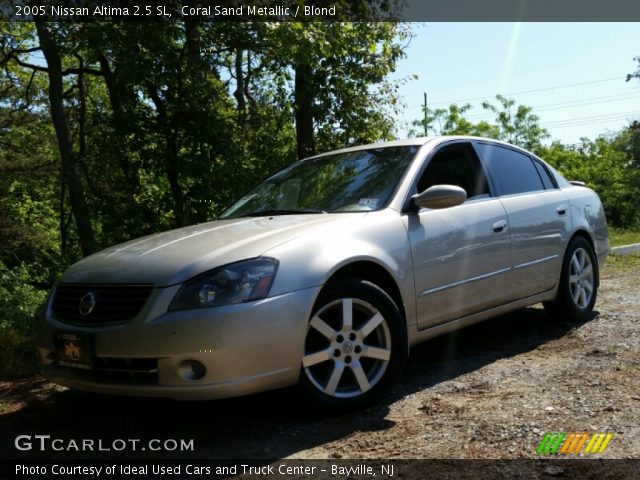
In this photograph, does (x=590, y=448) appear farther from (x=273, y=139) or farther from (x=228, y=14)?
(x=273, y=139)

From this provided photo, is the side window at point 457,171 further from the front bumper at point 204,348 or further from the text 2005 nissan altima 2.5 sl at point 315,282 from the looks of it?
the front bumper at point 204,348

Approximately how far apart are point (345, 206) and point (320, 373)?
3.70 ft

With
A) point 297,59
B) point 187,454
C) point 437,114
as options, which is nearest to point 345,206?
point 187,454

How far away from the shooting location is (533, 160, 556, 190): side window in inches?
222

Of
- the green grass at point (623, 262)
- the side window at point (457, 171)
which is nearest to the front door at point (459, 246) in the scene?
the side window at point (457, 171)

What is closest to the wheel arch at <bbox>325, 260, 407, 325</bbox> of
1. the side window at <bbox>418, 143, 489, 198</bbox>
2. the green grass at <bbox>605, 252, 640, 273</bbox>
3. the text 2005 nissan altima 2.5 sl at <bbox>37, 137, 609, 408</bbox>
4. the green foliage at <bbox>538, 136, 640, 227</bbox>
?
the text 2005 nissan altima 2.5 sl at <bbox>37, 137, 609, 408</bbox>

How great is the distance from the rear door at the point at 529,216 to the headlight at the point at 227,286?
227 cm

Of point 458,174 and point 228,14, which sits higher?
point 228,14

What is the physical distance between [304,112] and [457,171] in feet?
16.6

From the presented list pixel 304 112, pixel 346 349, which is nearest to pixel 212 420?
pixel 346 349

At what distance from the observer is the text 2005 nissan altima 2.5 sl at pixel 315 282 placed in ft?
10.4

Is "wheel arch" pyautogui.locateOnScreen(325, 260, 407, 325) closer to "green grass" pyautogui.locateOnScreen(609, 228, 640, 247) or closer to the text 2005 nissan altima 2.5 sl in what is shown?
the text 2005 nissan altima 2.5 sl

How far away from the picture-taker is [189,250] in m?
3.52

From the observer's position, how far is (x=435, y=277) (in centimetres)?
414
